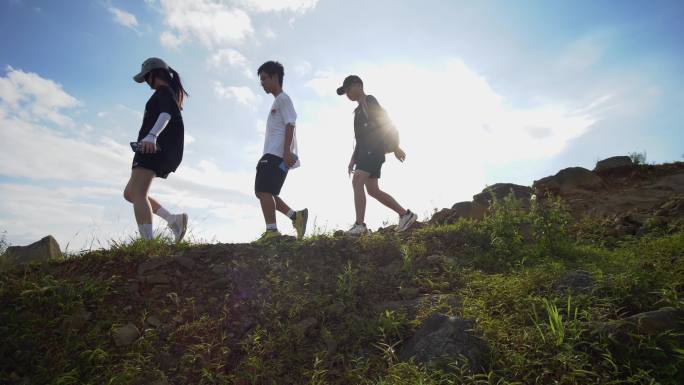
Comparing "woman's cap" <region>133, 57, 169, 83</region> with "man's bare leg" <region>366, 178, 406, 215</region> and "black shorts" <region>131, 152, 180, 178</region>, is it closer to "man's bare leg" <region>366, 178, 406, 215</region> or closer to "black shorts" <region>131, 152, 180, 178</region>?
"black shorts" <region>131, 152, 180, 178</region>

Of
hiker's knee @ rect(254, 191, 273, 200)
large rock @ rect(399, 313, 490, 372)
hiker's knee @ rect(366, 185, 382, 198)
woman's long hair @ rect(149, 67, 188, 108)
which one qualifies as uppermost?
woman's long hair @ rect(149, 67, 188, 108)

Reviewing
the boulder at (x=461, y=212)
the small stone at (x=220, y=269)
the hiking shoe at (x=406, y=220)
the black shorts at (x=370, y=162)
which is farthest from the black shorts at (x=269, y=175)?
the boulder at (x=461, y=212)

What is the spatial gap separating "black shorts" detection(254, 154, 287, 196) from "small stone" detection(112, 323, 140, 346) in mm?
2304

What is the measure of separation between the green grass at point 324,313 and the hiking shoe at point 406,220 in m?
1.23

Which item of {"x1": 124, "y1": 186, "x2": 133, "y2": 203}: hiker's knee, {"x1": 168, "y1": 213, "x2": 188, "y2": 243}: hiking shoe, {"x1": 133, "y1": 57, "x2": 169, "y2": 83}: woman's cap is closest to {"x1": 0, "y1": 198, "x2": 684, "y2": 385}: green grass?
{"x1": 168, "y1": 213, "x2": 188, "y2": 243}: hiking shoe

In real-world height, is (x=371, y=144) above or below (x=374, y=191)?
above

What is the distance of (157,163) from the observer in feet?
14.8

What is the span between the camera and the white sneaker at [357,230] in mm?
5168

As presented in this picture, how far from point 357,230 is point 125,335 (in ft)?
9.75

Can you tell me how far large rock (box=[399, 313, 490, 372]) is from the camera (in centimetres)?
235

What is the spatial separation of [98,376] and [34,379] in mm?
410

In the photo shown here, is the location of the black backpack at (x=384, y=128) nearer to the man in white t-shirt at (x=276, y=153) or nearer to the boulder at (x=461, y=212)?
the man in white t-shirt at (x=276, y=153)

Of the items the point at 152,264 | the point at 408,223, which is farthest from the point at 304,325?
the point at 408,223

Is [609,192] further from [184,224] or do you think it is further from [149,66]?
[149,66]
